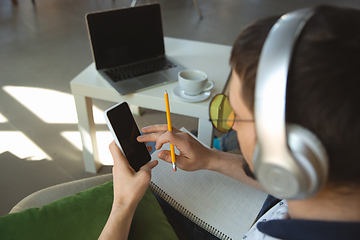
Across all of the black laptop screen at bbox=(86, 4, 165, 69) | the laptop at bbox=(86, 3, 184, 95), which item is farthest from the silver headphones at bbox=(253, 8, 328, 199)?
the black laptop screen at bbox=(86, 4, 165, 69)

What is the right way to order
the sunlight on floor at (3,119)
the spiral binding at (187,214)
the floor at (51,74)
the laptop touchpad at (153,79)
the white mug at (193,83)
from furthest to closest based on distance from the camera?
the sunlight on floor at (3,119) < the floor at (51,74) < the laptop touchpad at (153,79) < the white mug at (193,83) < the spiral binding at (187,214)

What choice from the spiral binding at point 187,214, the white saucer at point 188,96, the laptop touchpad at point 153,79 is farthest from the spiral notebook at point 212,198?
the laptop touchpad at point 153,79

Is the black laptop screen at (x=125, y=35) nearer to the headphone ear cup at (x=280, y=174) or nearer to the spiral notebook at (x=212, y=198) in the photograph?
the spiral notebook at (x=212, y=198)

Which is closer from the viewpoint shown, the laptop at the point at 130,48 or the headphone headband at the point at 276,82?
the headphone headband at the point at 276,82

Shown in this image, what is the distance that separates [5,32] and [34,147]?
2094 mm

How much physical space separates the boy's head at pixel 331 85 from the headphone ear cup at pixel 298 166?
18 mm

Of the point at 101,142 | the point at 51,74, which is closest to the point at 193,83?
the point at 101,142

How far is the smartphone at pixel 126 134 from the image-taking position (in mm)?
752

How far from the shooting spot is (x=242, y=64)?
42cm

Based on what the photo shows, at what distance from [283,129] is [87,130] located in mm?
1216

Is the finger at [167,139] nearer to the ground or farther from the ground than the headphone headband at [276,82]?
nearer to the ground

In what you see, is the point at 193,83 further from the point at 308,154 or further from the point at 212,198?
the point at 308,154

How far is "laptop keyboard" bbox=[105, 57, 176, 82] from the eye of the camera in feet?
4.13

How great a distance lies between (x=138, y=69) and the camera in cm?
131
